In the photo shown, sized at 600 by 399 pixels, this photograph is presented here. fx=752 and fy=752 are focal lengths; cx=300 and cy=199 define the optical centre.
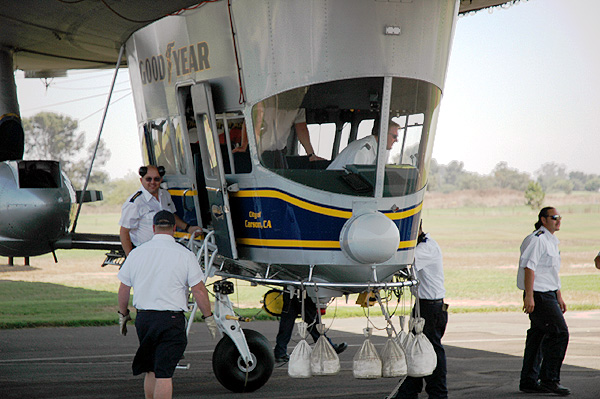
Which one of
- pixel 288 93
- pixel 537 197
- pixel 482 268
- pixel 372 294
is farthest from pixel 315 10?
pixel 537 197

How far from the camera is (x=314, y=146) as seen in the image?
7.12 m

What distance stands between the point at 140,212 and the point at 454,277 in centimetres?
2041

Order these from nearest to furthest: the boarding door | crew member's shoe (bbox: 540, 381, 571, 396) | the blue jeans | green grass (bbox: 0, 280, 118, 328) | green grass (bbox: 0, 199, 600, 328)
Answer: the blue jeans → the boarding door → crew member's shoe (bbox: 540, 381, 571, 396) → green grass (bbox: 0, 280, 118, 328) → green grass (bbox: 0, 199, 600, 328)

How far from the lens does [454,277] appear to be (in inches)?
1069

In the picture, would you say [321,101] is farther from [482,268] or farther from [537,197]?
[537,197]

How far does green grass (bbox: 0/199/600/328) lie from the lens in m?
17.0

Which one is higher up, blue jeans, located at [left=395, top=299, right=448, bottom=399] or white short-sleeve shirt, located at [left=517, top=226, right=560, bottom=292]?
white short-sleeve shirt, located at [left=517, top=226, right=560, bottom=292]

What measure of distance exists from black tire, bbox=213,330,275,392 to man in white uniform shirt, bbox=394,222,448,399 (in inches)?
58.7

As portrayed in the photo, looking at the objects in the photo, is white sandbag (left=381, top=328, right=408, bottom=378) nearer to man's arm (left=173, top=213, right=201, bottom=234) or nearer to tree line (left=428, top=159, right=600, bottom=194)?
man's arm (left=173, top=213, right=201, bottom=234)

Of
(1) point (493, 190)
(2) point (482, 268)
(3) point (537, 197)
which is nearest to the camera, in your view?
(2) point (482, 268)

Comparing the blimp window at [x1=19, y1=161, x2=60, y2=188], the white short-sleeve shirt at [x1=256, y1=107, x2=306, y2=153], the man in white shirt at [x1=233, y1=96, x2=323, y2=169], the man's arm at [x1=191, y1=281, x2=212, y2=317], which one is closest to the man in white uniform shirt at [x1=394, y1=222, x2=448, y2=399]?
the man in white shirt at [x1=233, y1=96, x2=323, y2=169]

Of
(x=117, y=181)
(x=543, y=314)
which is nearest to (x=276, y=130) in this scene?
(x=543, y=314)

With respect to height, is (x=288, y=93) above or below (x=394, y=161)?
above

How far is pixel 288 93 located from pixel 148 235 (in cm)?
256
